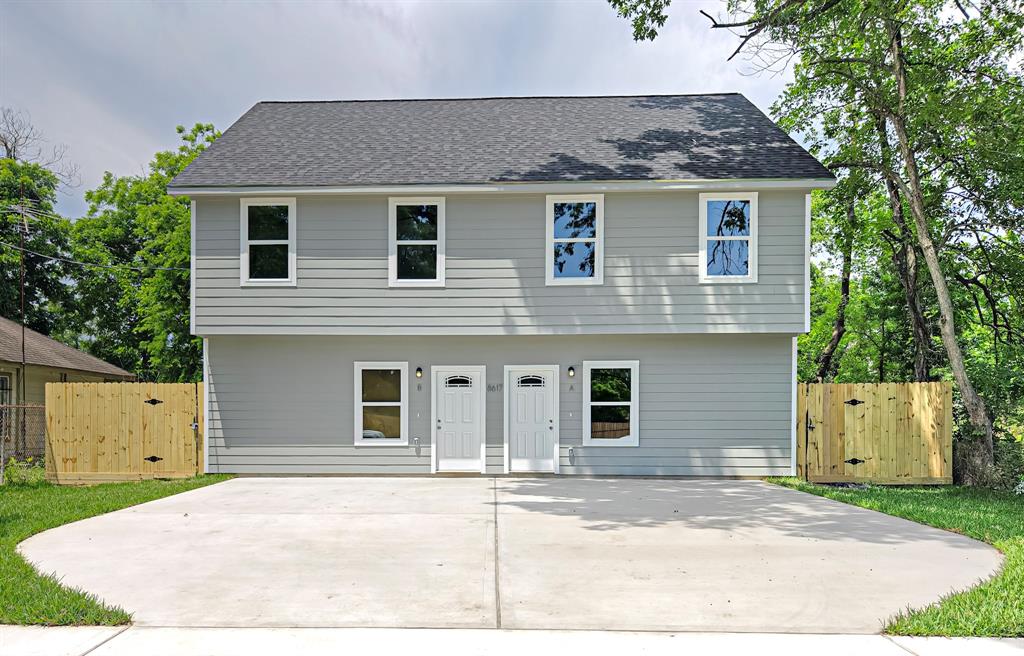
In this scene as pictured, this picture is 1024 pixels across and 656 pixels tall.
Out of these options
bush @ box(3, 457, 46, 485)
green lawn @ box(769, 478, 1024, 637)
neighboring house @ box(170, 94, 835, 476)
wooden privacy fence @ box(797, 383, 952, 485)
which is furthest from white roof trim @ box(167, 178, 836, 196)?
bush @ box(3, 457, 46, 485)

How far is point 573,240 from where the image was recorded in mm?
11977

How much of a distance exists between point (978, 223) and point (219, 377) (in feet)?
52.4

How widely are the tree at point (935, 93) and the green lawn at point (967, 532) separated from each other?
6.02ft

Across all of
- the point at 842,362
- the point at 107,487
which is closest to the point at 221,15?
the point at 107,487

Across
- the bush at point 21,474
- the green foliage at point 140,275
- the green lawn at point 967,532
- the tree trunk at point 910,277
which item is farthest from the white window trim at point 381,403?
the green foliage at point 140,275

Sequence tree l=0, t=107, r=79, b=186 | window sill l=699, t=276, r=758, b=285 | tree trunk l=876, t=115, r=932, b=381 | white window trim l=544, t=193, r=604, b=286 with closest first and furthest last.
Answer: window sill l=699, t=276, r=758, b=285 < white window trim l=544, t=193, r=604, b=286 < tree trunk l=876, t=115, r=932, b=381 < tree l=0, t=107, r=79, b=186

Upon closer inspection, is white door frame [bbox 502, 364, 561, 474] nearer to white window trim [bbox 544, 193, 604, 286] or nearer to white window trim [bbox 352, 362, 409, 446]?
white window trim [bbox 544, 193, 604, 286]

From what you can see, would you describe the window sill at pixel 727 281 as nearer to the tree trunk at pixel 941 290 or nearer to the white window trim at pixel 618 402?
the white window trim at pixel 618 402

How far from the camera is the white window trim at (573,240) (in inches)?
467

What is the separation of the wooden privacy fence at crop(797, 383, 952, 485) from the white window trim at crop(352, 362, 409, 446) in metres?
7.36

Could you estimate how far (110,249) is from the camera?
26.2 m

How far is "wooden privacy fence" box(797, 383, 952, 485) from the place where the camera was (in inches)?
459

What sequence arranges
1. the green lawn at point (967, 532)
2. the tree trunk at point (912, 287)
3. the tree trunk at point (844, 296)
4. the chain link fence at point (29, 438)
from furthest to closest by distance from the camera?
the tree trunk at point (844, 296) → the tree trunk at point (912, 287) → the chain link fence at point (29, 438) → the green lawn at point (967, 532)

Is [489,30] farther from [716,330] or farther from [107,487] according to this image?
[107,487]
